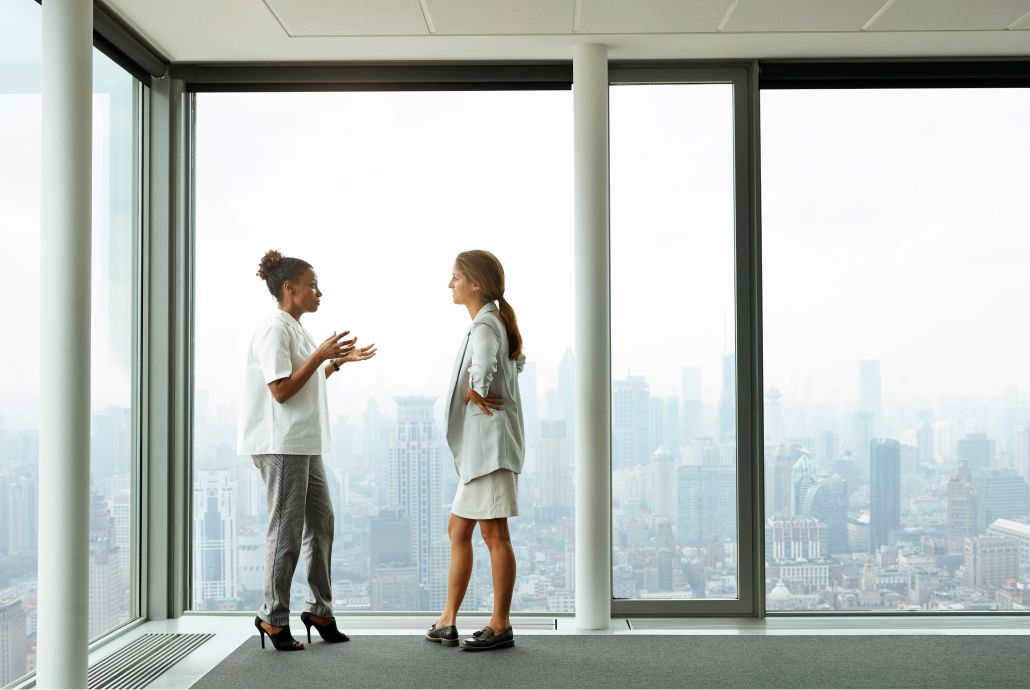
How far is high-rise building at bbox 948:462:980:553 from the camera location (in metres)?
3.83

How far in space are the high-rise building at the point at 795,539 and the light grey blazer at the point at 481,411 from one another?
1.25m

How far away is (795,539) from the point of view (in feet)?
12.6

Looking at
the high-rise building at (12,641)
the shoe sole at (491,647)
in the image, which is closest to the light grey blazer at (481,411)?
the shoe sole at (491,647)

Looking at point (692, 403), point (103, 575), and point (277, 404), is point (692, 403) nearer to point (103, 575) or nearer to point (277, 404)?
point (277, 404)

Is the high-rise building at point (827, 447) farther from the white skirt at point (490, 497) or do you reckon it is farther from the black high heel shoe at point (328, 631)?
the black high heel shoe at point (328, 631)

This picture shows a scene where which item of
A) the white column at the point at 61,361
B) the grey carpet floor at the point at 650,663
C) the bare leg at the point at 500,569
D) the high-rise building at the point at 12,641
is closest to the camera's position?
the white column at the point at 61,361

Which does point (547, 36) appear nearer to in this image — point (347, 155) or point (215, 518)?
point (347, 155)

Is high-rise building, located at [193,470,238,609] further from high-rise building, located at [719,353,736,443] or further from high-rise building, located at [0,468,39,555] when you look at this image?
high-rise building, located at [719,353,736,443]

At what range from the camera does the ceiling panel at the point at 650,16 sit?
3260 mm

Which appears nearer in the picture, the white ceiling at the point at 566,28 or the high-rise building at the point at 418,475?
the white ceiling at the point at 566,28

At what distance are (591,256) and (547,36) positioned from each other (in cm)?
88

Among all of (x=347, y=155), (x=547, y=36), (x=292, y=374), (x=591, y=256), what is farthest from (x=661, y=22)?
(x=292, y=374)

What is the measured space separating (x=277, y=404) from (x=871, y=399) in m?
2.46

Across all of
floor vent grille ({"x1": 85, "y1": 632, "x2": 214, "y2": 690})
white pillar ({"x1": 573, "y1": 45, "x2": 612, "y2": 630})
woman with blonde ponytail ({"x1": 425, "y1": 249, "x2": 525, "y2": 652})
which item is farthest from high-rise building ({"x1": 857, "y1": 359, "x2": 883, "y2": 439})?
floor vent grille ({"x1": 85, "y1": 632, "x2": 214, "y2": 690})
